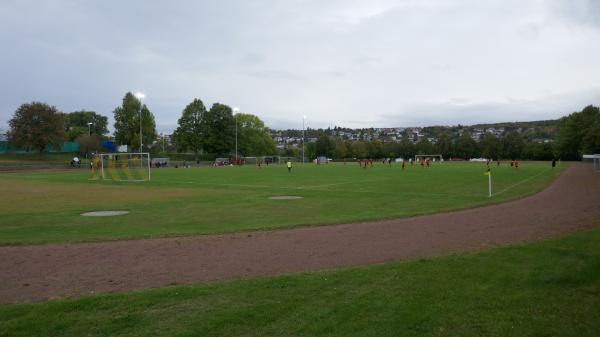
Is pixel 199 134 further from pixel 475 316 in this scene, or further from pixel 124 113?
pixel 475 316

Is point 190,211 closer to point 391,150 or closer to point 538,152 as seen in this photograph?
point 538,152

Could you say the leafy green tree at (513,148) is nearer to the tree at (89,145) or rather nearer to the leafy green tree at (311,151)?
the leafy green tree at (311,151)

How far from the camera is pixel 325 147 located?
149 m

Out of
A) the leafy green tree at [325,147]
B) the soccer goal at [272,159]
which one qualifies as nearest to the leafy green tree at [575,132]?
the leafy green tree at [325,147]

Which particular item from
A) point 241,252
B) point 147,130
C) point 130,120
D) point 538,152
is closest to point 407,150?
point 538,152

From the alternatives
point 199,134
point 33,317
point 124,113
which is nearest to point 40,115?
point 124,113

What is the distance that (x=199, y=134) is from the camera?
101375 millimetres

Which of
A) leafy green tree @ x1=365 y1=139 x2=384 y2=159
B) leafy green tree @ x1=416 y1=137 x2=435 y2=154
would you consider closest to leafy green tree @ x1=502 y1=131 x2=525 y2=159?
leafy green tree @ x1=416 y1=137 x2=435 y2=154

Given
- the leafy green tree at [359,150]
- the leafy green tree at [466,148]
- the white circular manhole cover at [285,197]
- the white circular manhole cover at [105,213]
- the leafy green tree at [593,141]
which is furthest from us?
the leafy green tree at [359,150]

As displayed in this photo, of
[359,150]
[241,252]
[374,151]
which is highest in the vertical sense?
[359,150]

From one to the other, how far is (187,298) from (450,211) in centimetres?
1320

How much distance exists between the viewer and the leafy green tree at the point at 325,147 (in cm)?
14925

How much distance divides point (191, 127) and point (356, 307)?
10055cm

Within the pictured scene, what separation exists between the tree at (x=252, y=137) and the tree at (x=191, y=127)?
442 inches
